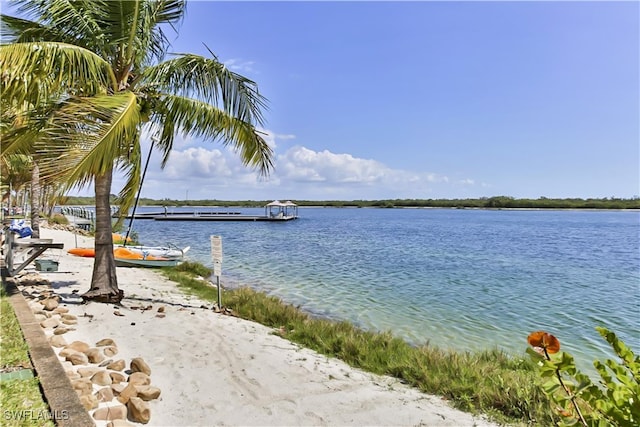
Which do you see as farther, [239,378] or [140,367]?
[239,378]

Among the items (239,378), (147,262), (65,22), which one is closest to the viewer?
(239,378)

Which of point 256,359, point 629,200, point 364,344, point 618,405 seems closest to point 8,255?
point 256,359

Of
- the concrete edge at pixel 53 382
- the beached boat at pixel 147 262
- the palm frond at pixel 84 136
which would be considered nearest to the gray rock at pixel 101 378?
the concrete edge at pixel 53 382

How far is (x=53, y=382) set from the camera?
334 centimetres

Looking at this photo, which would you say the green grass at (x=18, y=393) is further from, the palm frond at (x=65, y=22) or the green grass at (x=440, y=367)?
the palm frond at (x=65, y=22)

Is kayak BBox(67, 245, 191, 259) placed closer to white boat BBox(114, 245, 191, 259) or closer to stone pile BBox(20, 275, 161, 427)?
white boat BBox(114, 245, 191, 259)

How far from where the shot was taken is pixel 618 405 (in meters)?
1.59

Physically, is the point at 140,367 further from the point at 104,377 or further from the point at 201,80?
the point at 201,80

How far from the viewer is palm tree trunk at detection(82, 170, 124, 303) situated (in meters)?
6.91

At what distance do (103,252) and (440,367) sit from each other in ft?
20.3

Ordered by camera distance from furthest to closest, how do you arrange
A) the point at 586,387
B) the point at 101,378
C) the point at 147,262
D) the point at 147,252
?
the point at 147,252 < the point at 147,262 < the point at 101,378 < the point at 586,387

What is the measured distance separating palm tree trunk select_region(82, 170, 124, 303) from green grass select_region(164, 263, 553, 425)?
8.22 feet
